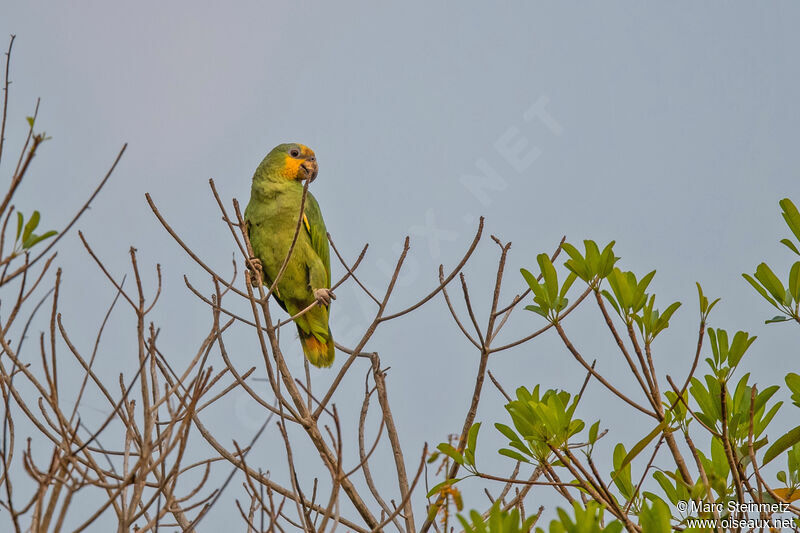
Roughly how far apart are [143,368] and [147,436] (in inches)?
11.1

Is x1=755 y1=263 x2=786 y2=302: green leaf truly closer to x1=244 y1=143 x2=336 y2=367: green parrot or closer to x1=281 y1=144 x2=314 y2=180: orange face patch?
x1=244 y1=143 x2=336 y2=367: green parrot

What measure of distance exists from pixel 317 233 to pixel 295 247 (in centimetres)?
31

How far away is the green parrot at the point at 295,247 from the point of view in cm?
539

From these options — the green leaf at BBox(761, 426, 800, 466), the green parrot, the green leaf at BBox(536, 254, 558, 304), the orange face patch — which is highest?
the orange face patch

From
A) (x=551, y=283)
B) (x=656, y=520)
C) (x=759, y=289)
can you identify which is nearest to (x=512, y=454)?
(x=551, y=283)

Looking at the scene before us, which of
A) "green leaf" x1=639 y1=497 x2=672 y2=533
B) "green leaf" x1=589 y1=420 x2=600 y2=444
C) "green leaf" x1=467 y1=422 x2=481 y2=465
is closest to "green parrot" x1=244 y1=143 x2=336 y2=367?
"green leaf" x1=467 y1=422 x2=481 y2=465

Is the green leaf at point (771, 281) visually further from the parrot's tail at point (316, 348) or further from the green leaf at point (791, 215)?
the parrot's tail at point (316, 348)

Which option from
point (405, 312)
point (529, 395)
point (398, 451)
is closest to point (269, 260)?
point (405, 312)

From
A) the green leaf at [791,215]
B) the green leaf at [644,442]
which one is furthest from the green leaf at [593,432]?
the green leaf at [791,215]

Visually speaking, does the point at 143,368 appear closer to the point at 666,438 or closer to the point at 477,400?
the point at 477,400

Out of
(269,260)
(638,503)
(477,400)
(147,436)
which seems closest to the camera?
(147,436)

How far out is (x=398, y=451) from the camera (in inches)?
110

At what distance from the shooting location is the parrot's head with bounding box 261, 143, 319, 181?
5789 mm

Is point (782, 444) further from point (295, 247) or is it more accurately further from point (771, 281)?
point (295, 247)
